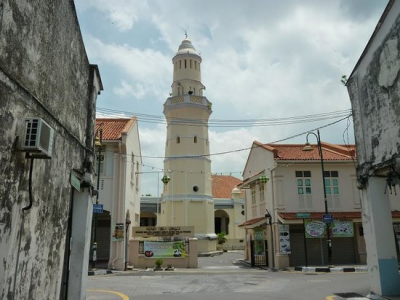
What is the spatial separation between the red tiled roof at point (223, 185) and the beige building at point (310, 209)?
27.2 m

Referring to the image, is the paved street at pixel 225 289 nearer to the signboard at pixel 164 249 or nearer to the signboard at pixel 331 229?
the signboard at pixel 331 229

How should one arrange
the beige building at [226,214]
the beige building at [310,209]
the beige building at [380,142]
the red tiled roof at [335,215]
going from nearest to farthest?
1. the beige building at [380,142]
2. the red tiled roof at [335,215]
3. the beige building at [310,209]
4. the beige building at [226,214]

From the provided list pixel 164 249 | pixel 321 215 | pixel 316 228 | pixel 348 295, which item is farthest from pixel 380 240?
pixel 164 249

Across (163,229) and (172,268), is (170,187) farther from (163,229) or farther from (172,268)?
(172,268)

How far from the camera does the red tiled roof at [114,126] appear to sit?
75.7ft

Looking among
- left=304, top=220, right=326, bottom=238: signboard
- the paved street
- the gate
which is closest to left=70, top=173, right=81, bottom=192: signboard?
the paved street

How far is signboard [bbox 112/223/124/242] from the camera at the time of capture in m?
21.8

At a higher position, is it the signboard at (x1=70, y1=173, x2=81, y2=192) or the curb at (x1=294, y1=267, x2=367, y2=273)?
the signboard at (x1=70, y1=173, x2=81, y2=192)

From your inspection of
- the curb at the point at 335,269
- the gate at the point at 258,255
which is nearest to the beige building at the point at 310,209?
the gate at the point at 258,255

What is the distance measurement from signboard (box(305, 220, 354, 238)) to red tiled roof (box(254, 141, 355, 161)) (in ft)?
13.2

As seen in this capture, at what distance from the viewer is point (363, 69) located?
11812 millimetres

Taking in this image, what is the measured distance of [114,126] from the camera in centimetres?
2477

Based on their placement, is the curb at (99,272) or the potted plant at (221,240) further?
the potted plant at (221,240)

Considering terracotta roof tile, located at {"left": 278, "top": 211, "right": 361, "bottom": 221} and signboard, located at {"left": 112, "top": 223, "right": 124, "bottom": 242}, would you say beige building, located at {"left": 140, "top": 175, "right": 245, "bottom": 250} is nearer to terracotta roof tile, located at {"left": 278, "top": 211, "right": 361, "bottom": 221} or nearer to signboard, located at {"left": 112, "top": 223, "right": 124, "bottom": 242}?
signboard, located at {"left": 112, "top": 223, "right": 124, "bottom": 242}
